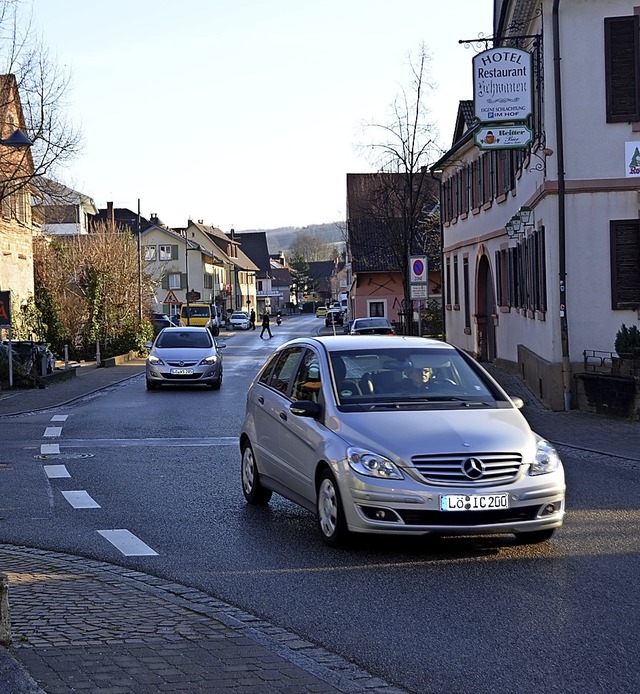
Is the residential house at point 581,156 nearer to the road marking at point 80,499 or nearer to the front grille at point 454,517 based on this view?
the road marking at point 80,499

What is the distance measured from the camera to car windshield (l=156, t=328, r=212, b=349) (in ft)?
98.7

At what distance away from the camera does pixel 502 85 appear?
20641mm

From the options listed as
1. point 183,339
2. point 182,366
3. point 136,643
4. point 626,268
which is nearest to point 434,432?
point 136,643

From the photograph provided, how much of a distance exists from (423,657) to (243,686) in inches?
42.5

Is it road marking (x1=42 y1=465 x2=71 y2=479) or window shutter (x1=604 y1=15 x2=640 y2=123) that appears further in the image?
window shutter (x1=604 y1=15 x2=640 y2=123)

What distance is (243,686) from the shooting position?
531cm

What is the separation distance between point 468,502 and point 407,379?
5.66 ft

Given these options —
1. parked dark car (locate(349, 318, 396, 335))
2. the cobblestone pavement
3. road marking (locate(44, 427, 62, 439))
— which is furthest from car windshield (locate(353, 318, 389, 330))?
the cobblestone pavement

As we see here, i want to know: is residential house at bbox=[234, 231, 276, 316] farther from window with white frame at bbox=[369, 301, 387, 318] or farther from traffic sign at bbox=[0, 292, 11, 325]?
traffic sign at bbox=[0, 292, 11, 325]

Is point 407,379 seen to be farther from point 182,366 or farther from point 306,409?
point 182,366

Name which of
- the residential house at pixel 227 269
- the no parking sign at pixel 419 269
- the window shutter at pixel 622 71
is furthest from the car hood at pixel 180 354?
the residential house at pixel 227 269

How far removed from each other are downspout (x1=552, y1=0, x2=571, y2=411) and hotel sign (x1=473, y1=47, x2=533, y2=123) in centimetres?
58

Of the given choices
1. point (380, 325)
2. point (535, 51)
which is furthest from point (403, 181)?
point (535, 51)

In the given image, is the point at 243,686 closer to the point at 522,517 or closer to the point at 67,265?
the point at 522,517
